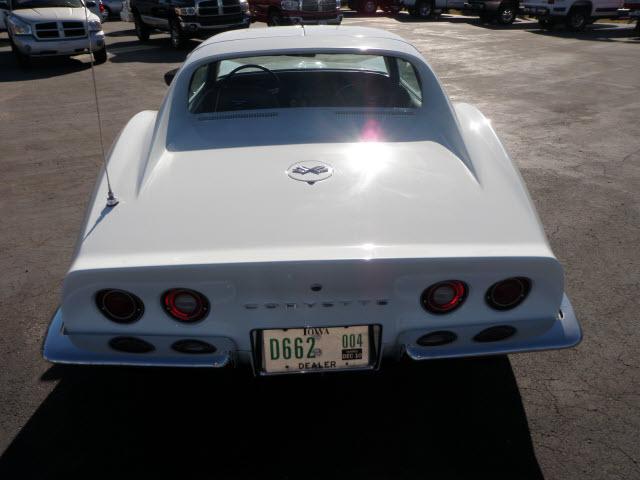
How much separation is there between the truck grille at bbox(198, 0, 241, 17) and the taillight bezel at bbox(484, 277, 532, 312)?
13341 millimetres

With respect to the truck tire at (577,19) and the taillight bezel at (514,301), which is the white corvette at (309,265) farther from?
the truck tire at (577,19)

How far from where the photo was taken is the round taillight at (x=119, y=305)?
7.19 feet

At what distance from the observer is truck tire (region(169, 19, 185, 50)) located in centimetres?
1420

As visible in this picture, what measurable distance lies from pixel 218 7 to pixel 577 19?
34.2ft

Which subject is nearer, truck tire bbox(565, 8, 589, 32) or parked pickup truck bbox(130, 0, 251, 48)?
parked pickup truck bbox(130, 0, 251, 48)

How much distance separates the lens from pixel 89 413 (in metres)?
2.78

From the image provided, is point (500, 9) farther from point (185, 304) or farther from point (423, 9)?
point (185, 304)

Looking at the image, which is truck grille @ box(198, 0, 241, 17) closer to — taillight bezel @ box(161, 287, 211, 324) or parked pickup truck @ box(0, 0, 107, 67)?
parked pickup truck @ box(0, 0, 107, 67)

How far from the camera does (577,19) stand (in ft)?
57.2

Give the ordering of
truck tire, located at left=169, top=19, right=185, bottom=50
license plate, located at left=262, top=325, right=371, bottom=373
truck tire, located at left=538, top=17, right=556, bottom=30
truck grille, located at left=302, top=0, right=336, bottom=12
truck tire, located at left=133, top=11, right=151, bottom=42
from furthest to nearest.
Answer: truck tire, located at left=538, top=17, right=556, bottom=30
truck tire, located at left=133, top=11, right=151, bottom=42
truck grille, located at left=302, top=0, right=336, bottom=12
truck tire, located at left=169, top=19, right=185, bottom=50
license plate, located at left=262, top=325, right=371, bottom=373

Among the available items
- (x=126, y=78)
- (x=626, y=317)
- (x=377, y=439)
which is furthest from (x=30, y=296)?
(x=126, y=78)

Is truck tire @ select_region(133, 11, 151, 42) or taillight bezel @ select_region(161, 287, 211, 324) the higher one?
taillight bezel @ select_region(161, 287, 211, 324)

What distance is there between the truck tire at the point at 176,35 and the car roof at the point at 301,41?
37.0ft

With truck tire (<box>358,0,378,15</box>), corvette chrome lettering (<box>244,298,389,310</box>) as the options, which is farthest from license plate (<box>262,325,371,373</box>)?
truck tire (<box>358,0,378,15</box>)
